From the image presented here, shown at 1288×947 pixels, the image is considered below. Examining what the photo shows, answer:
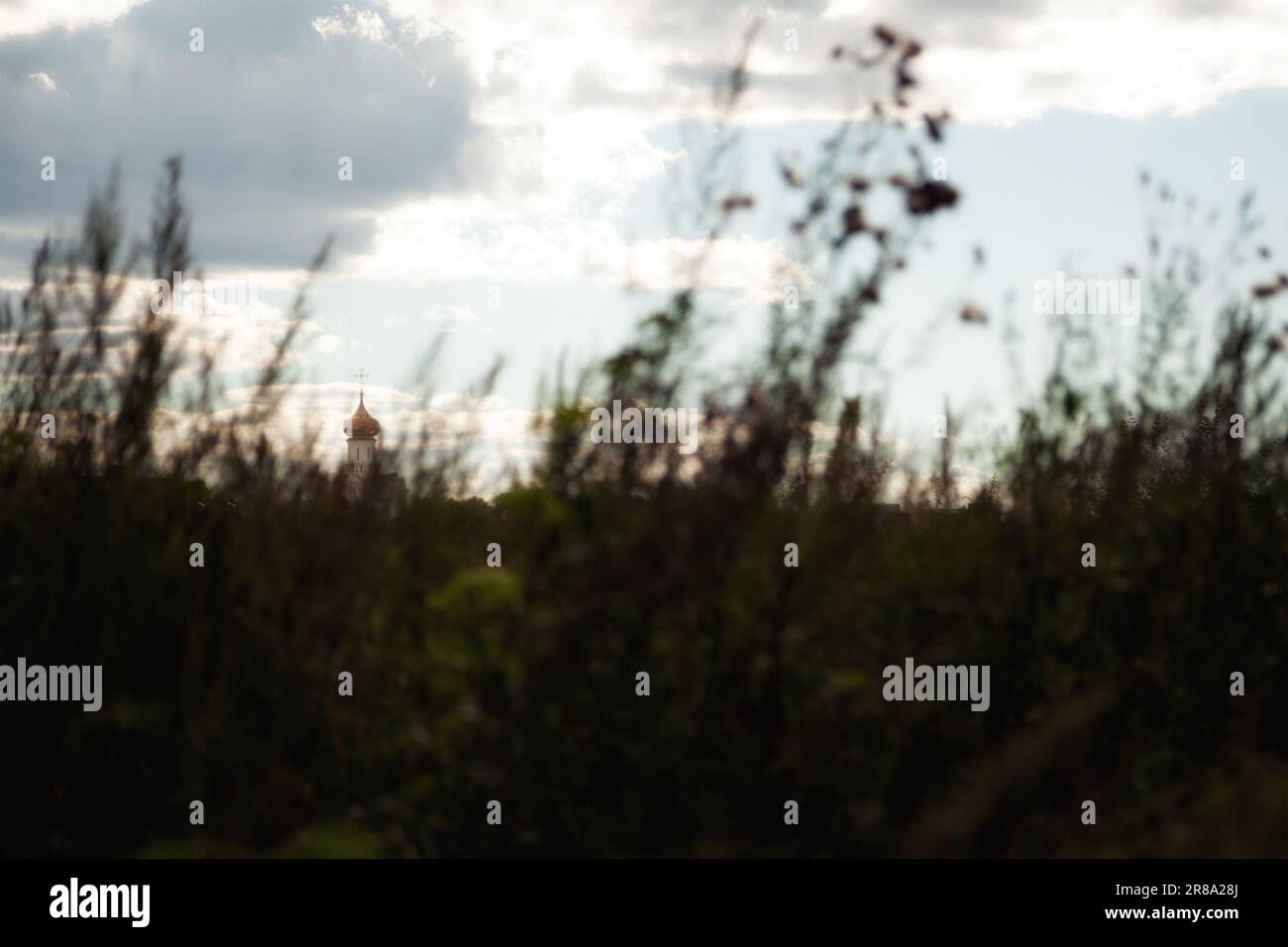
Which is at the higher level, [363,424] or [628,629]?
[363,424]

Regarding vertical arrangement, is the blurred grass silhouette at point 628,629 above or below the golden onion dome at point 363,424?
below

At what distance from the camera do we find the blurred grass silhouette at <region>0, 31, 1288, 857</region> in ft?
11.9

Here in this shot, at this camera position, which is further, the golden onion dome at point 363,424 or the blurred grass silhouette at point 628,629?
the golden onion dome at point 363,424

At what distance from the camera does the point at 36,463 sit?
4.83 m

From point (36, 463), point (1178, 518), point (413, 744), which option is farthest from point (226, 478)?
point (1178, 518)

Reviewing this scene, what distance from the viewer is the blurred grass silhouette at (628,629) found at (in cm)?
362

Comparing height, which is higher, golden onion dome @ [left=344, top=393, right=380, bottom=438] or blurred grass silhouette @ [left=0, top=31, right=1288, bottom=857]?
golden onion dome @ [left=344, top=393, right=380, bottom=438]

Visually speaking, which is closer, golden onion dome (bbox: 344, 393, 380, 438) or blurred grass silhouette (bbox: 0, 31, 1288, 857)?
blurred grass silhouette (bbox: 0, 31, 1288, 857)

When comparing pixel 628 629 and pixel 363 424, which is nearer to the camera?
pixel 628 629

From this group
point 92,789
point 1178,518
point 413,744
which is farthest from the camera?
point 1178,518

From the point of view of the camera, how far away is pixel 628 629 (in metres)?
3.71
